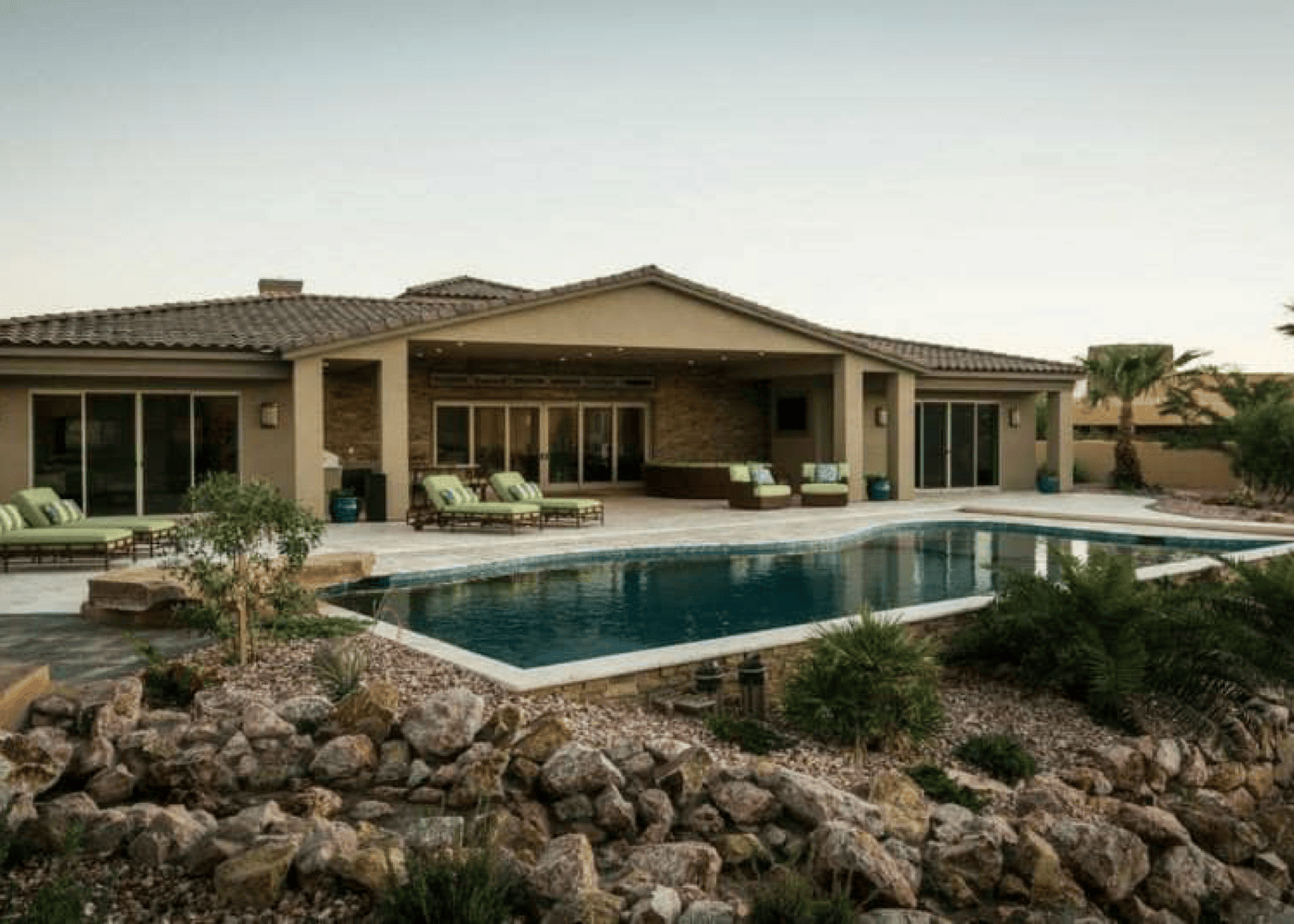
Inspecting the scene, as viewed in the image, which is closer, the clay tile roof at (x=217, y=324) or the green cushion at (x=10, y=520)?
the green cushion at (x=10, y=520)

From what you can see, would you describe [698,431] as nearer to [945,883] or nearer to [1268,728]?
[1268,728]

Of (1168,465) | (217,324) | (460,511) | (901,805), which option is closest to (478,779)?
(901,805)

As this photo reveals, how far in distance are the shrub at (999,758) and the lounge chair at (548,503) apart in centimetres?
1140

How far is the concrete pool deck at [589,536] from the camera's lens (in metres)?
7.93

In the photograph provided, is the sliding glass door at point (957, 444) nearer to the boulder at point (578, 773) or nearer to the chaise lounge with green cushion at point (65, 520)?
the chaise lounge with green cushion at point (65, 520)

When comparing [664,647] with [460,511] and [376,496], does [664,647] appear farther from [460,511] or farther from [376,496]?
[376,496]

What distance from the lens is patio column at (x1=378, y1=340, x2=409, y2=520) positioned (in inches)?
715

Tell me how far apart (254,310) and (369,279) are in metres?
11.1

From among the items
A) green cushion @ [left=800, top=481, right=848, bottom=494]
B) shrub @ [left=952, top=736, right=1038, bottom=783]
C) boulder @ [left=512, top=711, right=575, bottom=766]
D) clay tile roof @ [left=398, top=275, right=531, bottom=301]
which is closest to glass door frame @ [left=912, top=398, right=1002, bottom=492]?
green cushion @ [left=800, top=481, right=848, bottom=494]

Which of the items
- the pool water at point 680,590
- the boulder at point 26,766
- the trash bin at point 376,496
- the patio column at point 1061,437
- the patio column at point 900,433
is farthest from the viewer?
the patio column at point 1061,437

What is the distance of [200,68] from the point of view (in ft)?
54.5

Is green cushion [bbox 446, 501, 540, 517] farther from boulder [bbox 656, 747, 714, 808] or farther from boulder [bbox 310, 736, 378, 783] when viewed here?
boulder [bbox 656, 747, 714, 808]

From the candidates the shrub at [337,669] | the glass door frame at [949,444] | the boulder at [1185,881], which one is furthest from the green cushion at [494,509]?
the boulder at [1185,881]

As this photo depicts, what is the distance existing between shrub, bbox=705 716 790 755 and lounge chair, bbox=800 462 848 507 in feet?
49.5
